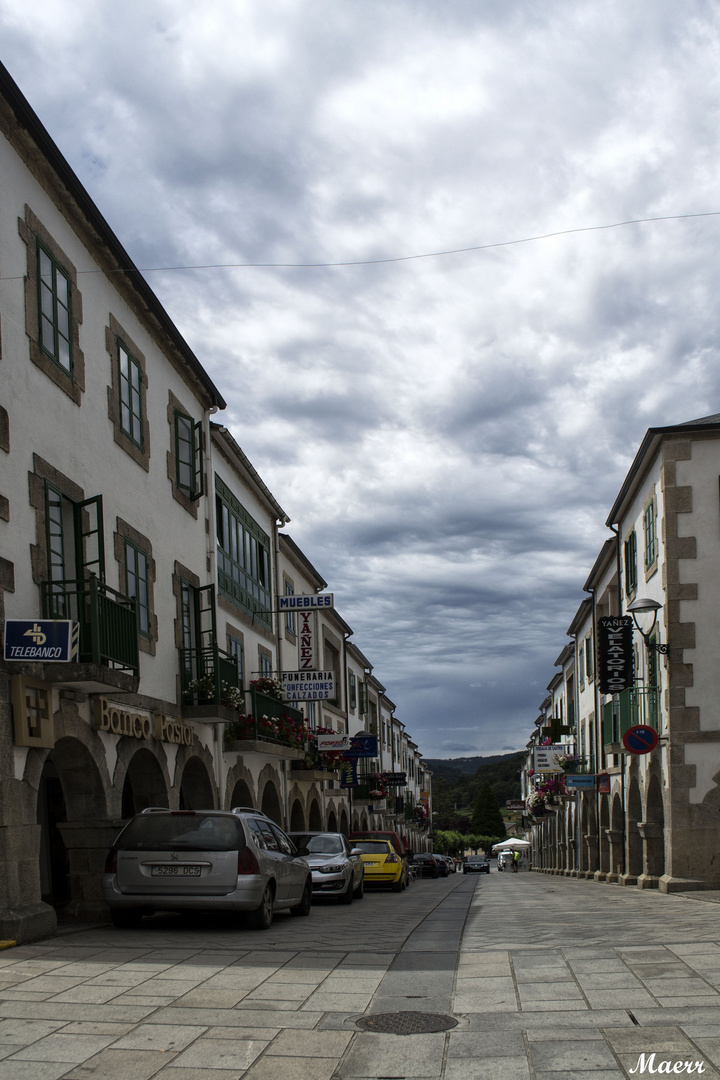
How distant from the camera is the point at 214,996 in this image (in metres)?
7.99

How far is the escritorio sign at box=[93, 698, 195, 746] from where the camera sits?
45.9 feet

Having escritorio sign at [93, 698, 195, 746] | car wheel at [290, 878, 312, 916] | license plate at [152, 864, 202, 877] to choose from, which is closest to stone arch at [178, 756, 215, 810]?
escritorio sign at [93, 698, 195, 746]

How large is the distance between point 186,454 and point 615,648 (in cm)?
1177

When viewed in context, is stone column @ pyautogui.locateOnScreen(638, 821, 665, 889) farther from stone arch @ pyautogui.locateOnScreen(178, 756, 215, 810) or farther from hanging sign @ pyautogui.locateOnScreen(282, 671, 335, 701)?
stone arch @ pyautogui.locateOnScreen(178, 756, 215, 810)

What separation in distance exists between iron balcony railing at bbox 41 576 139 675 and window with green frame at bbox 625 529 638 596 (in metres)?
16.1

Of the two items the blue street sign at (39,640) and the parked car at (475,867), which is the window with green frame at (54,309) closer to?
the blue street sign at (39,640)

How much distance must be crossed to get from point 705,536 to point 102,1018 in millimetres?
17665

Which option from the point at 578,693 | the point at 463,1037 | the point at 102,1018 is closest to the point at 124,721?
the point at 102,1018

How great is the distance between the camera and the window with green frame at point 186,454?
20.0 metres

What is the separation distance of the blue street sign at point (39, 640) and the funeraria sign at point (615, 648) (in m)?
17.0

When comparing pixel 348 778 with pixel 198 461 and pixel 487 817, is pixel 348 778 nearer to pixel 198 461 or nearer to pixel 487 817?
pixel 198 461

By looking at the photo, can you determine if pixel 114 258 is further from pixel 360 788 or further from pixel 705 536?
pixel 360 788

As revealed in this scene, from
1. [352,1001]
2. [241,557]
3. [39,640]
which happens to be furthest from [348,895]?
[352,1001]

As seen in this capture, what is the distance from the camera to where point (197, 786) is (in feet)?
66.6
